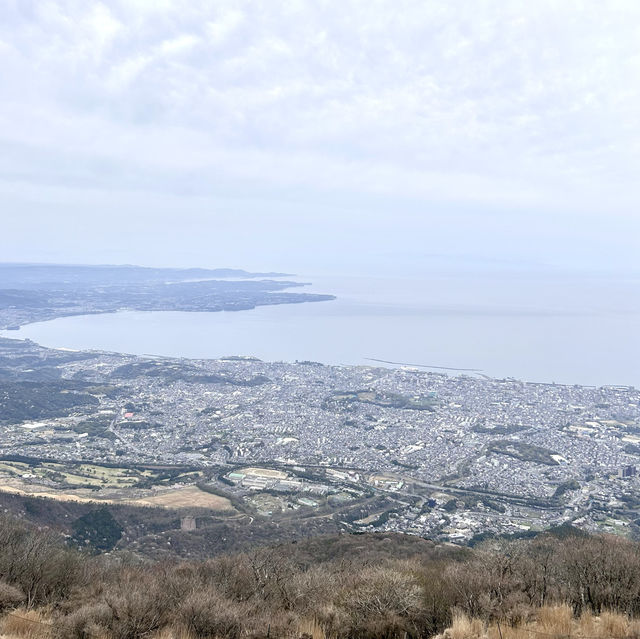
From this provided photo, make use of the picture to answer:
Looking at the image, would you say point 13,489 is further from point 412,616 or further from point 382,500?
point 412,616

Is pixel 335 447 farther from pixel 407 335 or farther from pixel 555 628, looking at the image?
pixel 407 335

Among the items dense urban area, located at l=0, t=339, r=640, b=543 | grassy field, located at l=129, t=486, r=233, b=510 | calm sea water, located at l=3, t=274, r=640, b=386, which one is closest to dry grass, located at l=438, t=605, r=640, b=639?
dense urban area, located at l=0, t=339, r=640, b=543

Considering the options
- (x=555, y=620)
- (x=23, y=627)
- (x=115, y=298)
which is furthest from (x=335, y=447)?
(x=115, y=298)


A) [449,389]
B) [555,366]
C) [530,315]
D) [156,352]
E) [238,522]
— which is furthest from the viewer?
[530,315]

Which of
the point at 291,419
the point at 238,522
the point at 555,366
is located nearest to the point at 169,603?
the point at 238,522

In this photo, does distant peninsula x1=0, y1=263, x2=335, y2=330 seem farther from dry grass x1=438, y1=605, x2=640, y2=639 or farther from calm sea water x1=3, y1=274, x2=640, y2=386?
dry grass x1=438, y1=605, x2=640, y2=639

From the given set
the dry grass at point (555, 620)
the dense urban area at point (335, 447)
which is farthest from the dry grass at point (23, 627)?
the dense urban area at point (335, 447)
